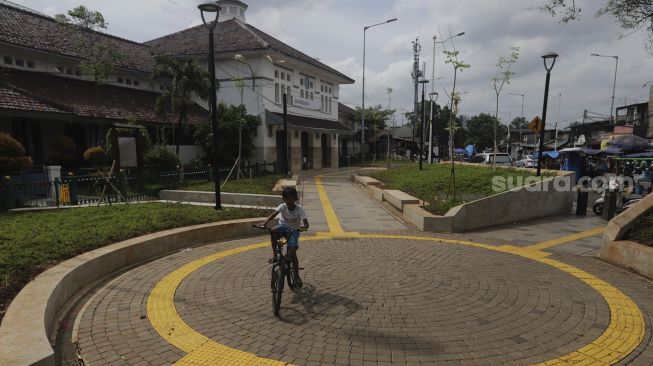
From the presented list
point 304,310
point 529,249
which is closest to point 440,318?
point 304,310

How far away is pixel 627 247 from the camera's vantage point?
711 cm

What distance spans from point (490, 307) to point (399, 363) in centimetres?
195

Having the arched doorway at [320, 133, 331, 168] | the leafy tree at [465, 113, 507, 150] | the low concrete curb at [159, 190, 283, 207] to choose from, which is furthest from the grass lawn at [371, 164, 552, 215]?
the leafy tree at [465, 113, 507, 150]

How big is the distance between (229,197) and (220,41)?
1587 cm

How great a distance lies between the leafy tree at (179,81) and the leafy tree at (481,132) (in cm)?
6098

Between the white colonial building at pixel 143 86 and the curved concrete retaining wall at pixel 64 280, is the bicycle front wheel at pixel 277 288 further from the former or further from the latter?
the white colonial building at pixel 143 86

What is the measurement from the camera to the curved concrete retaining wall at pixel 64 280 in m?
3.43

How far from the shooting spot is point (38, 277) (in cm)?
515

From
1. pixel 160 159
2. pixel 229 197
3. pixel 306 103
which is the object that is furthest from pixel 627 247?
pixel 306 103

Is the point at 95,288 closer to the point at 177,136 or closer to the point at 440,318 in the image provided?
the point at 440,318

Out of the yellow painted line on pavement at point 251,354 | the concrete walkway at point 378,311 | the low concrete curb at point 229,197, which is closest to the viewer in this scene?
the yellow painted line on pavement at point 251,354

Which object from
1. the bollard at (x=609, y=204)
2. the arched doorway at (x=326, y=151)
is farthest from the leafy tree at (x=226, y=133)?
the bollard at (x=609, y=204)

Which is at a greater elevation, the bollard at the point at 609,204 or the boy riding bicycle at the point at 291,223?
the boy riding bicycle at the point at 291,223

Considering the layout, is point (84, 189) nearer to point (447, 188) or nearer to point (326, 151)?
point (447, 188)
